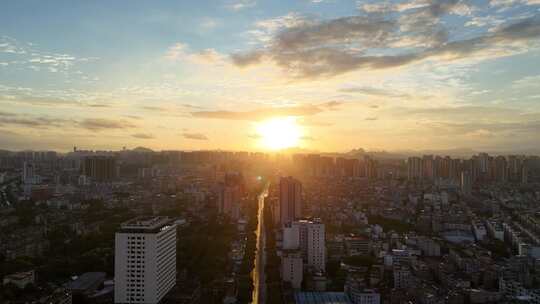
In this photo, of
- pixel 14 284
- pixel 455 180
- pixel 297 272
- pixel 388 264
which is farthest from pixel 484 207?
pixel 14 284

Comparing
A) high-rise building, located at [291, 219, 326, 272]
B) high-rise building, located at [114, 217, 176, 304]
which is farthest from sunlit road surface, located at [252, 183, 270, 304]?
high-rise building, located at [114, 217, 176, 304]

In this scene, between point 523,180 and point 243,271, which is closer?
point 243,271

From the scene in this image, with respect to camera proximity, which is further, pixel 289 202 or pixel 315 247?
pixel 289 202

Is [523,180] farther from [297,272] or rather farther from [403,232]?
[297,272]

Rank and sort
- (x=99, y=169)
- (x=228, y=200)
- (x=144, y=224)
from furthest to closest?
(x=99, y=169) < (x=228, y=200) < (x=144, y=224)

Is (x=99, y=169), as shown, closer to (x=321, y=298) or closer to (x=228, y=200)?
(x=228, y=200)

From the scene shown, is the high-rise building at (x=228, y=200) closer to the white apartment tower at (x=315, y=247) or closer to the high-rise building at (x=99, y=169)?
the white apartment tower at (x=315, y=247)

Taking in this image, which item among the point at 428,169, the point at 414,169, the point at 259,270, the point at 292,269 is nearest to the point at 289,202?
the point at 259,270
